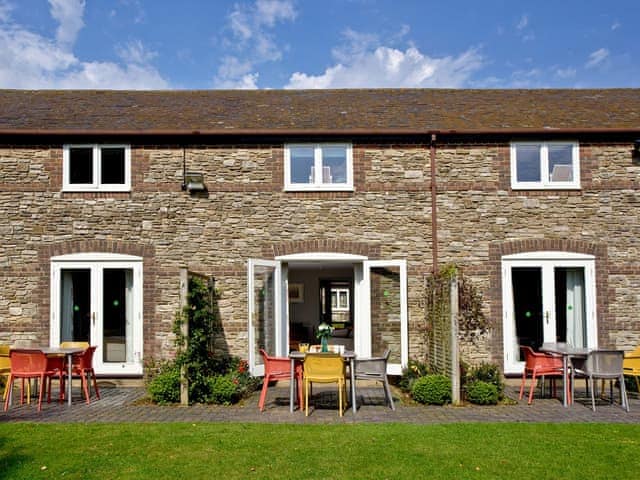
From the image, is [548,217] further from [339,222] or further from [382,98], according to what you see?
[382,98]

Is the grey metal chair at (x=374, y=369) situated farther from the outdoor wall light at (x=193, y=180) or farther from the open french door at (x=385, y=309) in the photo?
the outdoor wall light at (x=193, y=180)

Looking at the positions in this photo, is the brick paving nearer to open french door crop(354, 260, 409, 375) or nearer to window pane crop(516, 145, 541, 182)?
open french door crop(354, 260, 409, 375)

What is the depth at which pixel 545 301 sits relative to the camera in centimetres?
1086

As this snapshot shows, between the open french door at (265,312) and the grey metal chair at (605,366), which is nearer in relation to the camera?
the grey metal chair at (605,366)

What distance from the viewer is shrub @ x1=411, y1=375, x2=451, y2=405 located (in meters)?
8.75

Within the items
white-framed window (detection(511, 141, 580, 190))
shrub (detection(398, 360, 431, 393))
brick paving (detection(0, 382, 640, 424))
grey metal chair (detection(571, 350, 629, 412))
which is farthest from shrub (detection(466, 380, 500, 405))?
white-framed window (detection(511, 141, 580, 190))

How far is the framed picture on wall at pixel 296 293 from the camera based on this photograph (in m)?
18.4

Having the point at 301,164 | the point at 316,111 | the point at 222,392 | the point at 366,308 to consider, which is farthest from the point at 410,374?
the point at 316,111

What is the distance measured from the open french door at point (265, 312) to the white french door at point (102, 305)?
7.83ft

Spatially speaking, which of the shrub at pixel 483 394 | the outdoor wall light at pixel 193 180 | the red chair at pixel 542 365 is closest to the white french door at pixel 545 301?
the red chair at pixel 542 365

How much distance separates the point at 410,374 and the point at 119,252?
236 inches

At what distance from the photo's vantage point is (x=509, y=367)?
1078 cm

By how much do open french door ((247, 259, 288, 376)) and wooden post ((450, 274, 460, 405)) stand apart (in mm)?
3369

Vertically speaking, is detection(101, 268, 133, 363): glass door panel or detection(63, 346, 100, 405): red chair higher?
A: detection(101, 268, 133, 363): glass door panel
